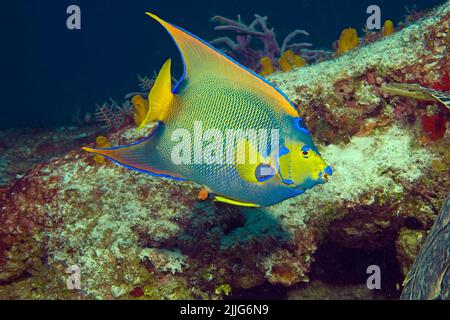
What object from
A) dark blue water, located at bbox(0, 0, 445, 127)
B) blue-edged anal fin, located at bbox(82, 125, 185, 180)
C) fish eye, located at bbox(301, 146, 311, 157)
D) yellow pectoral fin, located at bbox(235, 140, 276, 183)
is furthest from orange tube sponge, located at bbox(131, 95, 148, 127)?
dark blue water, located at bbox(0, 0, 445, 127)

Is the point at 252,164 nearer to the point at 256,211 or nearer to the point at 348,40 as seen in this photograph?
the point at 256,211

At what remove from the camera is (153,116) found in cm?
150

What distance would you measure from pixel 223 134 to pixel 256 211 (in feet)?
5.14

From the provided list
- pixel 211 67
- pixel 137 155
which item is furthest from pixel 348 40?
pixel 137 155

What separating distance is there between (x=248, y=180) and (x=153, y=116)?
1.66ft

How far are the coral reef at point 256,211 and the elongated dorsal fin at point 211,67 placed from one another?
1478 millimetres

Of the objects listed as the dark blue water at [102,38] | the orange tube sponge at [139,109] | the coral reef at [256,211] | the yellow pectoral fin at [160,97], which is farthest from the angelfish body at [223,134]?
the dark blue water at [102,38]

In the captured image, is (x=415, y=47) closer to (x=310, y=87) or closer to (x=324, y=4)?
(x=310, y=87)

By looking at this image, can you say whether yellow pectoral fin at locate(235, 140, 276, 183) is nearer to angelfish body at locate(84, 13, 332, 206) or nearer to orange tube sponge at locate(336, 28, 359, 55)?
angelfish body at locate(84, 13, 332, 206)

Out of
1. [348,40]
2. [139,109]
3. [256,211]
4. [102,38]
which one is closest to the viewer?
[256,211]

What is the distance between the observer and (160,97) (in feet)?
4.83

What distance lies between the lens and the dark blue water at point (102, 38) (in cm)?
2781

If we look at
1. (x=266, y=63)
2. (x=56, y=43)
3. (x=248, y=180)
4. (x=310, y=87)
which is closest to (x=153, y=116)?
(x=248, y=180)

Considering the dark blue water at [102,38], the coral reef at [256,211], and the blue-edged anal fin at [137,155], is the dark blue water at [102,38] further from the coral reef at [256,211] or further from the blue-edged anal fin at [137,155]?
the blue-edged anal fin at [137,155]
